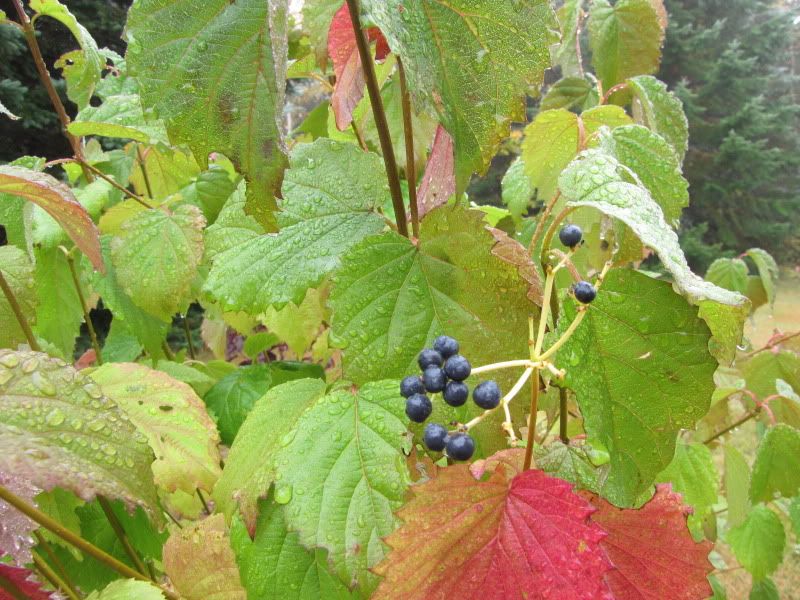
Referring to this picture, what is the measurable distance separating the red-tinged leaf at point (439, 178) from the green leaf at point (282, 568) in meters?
0.48

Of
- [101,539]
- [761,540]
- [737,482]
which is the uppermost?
[101,539]

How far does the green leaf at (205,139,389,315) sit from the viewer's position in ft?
2.60

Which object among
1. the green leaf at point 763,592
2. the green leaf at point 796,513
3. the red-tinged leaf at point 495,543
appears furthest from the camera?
the green leaf at point 763,592

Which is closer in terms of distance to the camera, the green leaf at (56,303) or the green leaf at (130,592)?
the green leaf at (130,592)

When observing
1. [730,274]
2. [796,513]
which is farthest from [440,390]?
[730,274]

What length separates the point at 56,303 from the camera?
1653mm

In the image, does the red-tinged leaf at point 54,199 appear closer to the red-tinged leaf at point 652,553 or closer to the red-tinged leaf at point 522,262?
the red-tinged leaf at point 522,262

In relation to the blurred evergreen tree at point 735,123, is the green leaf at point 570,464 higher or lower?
higher

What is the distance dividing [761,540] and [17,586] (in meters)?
2.53

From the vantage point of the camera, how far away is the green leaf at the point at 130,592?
27.7 inches

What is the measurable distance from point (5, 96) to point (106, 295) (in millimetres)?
5502

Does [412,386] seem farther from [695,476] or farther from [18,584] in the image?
[695,476]

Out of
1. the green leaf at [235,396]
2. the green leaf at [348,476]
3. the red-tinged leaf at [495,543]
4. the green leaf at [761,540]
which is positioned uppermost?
the red-tinged leaf at [495,543]

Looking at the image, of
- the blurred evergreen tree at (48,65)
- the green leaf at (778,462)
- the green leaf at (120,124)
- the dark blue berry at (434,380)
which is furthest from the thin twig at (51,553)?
the blurred evergreen tree at (48,65)
